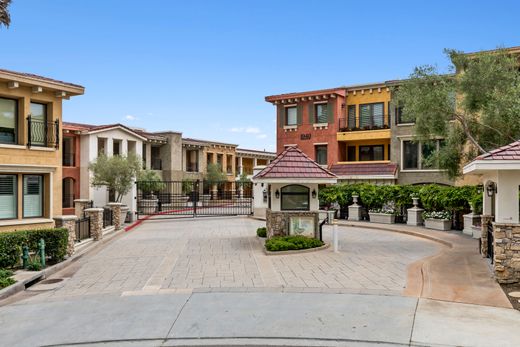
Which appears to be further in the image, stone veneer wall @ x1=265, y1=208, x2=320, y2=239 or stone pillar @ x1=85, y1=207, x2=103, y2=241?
stone pillar @ x1=85, y1=207, x2=103, y2=241

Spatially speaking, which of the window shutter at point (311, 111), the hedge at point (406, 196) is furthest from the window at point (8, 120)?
the window shutter at point (311, 111)

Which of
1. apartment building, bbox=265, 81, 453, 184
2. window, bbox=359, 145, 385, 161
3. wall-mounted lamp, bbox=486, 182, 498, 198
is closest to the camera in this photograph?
wall-mounted lamp, bbox=486, 182, 498, 198

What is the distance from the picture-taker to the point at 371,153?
3538 cm

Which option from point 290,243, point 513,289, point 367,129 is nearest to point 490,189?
point 513,289

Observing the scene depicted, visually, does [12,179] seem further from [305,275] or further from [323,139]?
[323,139]

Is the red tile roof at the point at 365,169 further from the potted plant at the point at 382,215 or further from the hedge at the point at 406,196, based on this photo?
the potted plant at the point at 382,215

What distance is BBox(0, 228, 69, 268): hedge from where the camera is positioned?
13859 mm

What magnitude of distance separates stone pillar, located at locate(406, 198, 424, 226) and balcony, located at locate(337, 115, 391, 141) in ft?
31.3

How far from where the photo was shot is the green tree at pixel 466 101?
18.2 m

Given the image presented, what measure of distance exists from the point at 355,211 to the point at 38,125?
695 inches

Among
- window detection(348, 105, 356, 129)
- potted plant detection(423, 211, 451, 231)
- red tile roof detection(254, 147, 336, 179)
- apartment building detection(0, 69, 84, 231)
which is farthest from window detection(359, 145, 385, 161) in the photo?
apartment building detection(0, 69, 84, 231)

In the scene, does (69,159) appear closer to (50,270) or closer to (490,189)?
(50,270)

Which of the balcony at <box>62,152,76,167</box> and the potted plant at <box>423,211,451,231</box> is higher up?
the balcony at <box>62,152,76,167</box>

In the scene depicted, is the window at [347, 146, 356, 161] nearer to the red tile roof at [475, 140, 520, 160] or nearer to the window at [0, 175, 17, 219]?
the window at [0, 175, 17, 219]
